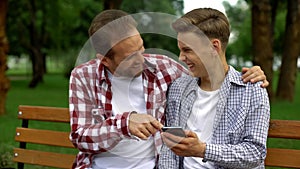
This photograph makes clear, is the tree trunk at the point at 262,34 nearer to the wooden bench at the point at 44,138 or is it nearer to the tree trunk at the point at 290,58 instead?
the tree trunk at the point at 290,58

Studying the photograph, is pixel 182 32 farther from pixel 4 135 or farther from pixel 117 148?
pixel 4 135

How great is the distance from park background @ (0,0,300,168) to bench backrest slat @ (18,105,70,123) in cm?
89

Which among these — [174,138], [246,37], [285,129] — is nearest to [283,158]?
[285,129]

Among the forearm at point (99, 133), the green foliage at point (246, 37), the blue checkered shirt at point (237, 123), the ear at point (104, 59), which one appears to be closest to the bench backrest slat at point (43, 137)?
the forearm at point (99, 133)

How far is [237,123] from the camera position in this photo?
302 centimetres

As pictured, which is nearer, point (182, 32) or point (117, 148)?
point (182, 32)

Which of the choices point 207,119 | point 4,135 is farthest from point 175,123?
point 4,135

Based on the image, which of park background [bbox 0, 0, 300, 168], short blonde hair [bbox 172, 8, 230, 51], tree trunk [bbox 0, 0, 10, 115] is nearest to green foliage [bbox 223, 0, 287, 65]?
park background [bbox 0, 0, 300, 168]

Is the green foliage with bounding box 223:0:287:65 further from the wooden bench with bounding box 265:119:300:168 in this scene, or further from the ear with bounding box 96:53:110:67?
the ear with bounding box 96:53:110:67

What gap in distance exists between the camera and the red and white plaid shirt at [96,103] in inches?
129

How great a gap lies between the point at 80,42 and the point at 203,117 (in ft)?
137

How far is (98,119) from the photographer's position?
3.40 meters

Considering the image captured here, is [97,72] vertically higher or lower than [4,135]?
higher

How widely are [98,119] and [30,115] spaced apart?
1390 millimetres
